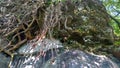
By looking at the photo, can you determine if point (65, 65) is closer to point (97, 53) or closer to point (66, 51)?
point (66, 51)

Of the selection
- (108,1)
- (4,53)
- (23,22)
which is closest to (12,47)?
(4,53)

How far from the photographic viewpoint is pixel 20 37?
204 cm

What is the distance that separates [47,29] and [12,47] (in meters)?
0.37

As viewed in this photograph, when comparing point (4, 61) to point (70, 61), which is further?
point (4, 61)

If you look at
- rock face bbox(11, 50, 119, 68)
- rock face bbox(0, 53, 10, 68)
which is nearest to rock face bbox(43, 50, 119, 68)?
rock face bbox(11, 50, 119, 68)

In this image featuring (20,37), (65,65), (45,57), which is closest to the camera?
(65,65)

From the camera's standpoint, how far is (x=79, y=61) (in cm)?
165

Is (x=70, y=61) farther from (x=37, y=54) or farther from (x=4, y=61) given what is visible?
(x=4, y=61)

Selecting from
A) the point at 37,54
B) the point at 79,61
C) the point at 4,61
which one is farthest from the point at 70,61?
the point at 4,61

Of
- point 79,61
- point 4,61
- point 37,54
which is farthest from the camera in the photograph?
point 4,61

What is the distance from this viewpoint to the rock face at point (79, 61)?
1621 millimetres

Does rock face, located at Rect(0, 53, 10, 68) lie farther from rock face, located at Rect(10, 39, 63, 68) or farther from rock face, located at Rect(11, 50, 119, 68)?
rock face, located at Rect(11, 50, 119, 68)

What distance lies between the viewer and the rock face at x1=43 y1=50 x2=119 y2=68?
5.32ft

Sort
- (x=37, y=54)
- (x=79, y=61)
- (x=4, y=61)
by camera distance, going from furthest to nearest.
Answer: (x=4, y=61)
(x=37, y=54)
(x=79, y=61)
